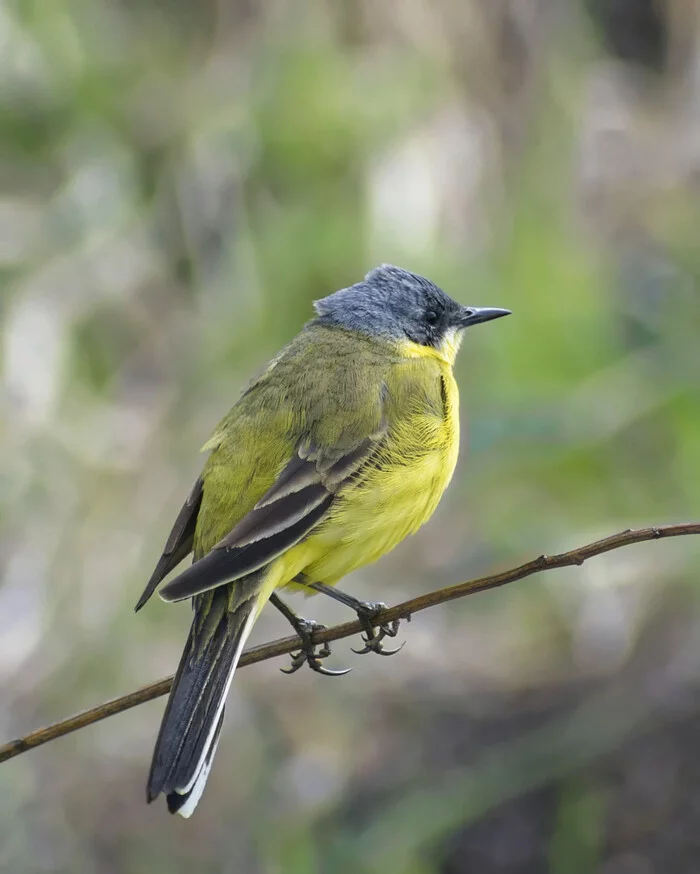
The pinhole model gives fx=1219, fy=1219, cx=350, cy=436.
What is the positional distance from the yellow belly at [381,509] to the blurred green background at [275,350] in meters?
1.83

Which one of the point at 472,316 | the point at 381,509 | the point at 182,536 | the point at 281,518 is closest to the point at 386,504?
the point at 381,509

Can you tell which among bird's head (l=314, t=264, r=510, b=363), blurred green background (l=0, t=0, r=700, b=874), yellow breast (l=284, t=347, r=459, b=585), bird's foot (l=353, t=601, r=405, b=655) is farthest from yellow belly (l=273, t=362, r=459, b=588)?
blurred green background (l=0, t=0, r=700, b=874)

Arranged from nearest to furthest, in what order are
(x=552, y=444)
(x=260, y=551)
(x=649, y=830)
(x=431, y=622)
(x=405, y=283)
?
(x=260, y=551), (x=405, y=283), (x=649, y=830), (x=552, y=444), (x=431, y=622)

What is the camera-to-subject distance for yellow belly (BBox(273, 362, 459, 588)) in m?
2.93

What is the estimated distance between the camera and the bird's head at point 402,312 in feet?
11.7

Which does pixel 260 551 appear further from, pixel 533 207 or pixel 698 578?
→ pixel 533 207

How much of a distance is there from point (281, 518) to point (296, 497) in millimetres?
100

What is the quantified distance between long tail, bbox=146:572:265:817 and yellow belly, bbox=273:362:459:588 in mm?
144

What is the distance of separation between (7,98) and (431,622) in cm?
391

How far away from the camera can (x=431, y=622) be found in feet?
19.0

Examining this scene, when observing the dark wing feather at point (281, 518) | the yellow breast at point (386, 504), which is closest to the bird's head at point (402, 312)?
→ the yellow breast at point (386, 504)

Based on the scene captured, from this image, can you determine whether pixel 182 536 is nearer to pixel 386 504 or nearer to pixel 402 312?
pixel 386 504

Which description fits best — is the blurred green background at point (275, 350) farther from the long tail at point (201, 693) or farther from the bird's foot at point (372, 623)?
the long tail at point (201, 693)

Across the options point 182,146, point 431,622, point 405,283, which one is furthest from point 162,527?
point 182,146
